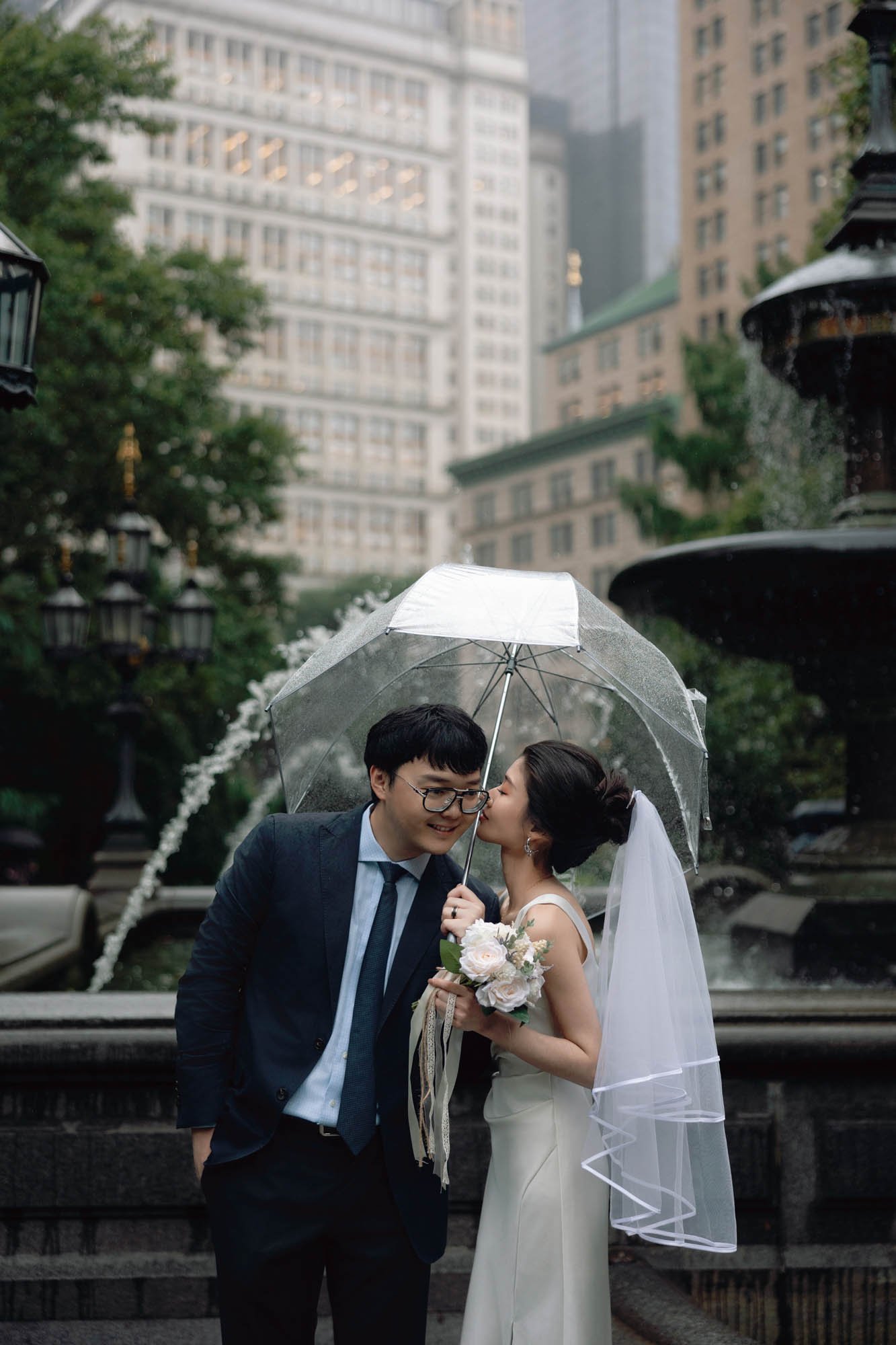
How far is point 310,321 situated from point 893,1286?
114001mm

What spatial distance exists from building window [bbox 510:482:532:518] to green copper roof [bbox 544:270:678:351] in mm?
11803

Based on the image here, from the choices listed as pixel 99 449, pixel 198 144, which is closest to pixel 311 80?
pixel 198 144

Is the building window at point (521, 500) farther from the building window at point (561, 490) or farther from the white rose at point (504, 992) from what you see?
the white rose at point (504, 992)

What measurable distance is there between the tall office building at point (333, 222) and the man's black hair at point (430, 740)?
10299 cm

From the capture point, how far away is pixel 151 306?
24.7m

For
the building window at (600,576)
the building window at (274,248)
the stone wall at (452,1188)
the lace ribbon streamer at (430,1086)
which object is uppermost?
the building window at (274,248)

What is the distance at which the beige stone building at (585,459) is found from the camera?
87312 millimetres

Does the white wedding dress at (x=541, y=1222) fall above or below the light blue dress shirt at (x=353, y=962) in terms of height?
below

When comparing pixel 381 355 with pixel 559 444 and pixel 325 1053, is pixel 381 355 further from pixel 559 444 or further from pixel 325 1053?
pixel 325 1053

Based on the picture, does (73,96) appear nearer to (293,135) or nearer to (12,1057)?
(12,1057)

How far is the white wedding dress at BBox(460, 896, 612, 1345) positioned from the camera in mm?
3342

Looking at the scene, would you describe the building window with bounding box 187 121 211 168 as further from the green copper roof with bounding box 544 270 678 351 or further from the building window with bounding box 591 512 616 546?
the building window with bounding box 591 512 616 546

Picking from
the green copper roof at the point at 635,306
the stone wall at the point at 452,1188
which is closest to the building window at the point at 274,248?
the green copper roof at the point at 635,306

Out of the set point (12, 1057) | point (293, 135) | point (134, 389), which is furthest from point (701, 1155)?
point (293, 135)
